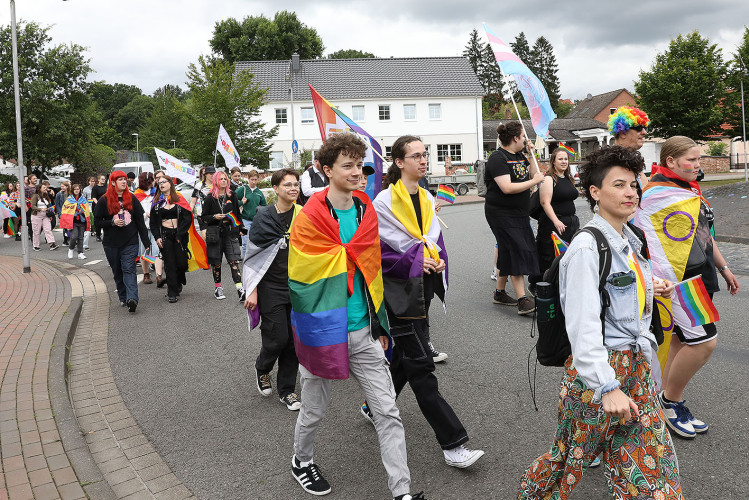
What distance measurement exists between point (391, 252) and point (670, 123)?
31503 millimetres

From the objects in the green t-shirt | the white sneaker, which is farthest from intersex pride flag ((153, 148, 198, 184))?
the white sneaker

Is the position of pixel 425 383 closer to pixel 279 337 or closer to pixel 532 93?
pixel 279 337

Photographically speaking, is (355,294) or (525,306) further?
(525,306)

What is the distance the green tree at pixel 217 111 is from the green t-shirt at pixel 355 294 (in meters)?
28.7

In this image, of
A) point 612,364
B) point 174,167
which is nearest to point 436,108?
point 174,167

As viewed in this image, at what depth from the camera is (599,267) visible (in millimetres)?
2494

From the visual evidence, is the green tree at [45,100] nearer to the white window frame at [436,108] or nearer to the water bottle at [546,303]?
the white window frame at [436,108]

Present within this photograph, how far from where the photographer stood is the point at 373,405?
127 inches

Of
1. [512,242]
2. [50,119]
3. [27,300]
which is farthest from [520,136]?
[50,119]

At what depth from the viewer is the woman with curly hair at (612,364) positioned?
7.92ft

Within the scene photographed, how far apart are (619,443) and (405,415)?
7.02 ft

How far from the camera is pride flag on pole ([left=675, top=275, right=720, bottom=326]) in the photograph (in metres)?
3.35

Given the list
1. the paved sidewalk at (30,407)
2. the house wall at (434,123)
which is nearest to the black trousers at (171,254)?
the paved sidewalk at (30,407)

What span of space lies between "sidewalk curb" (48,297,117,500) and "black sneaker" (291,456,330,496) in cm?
106
